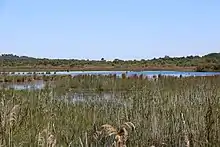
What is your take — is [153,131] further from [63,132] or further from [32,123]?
[32,123]

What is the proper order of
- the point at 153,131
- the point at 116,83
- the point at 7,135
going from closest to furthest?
the point at 7,135, the point at 153,131, the point at 116,83

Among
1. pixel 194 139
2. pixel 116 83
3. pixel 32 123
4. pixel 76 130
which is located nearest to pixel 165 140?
pixel 194 139

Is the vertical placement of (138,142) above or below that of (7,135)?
below

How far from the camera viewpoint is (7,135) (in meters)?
4.51

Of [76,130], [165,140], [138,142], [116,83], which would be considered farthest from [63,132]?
[116,83]

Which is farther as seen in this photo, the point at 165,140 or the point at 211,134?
the point at 165,140

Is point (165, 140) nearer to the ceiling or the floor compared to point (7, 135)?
nearer to the floor

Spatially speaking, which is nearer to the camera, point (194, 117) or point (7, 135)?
point (7, 135)

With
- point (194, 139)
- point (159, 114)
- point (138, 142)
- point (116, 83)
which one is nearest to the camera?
point (194, 139)

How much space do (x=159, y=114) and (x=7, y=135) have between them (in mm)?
3518

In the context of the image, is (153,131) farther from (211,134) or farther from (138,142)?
(211,134)

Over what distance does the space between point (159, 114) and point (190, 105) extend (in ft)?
2.08

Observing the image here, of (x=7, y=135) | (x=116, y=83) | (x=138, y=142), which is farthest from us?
(x=116, y=83)

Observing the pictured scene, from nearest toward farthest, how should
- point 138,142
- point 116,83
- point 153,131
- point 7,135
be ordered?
1. point 7,135
2. point 138,142
3. point 153,131
4. point 116,83
